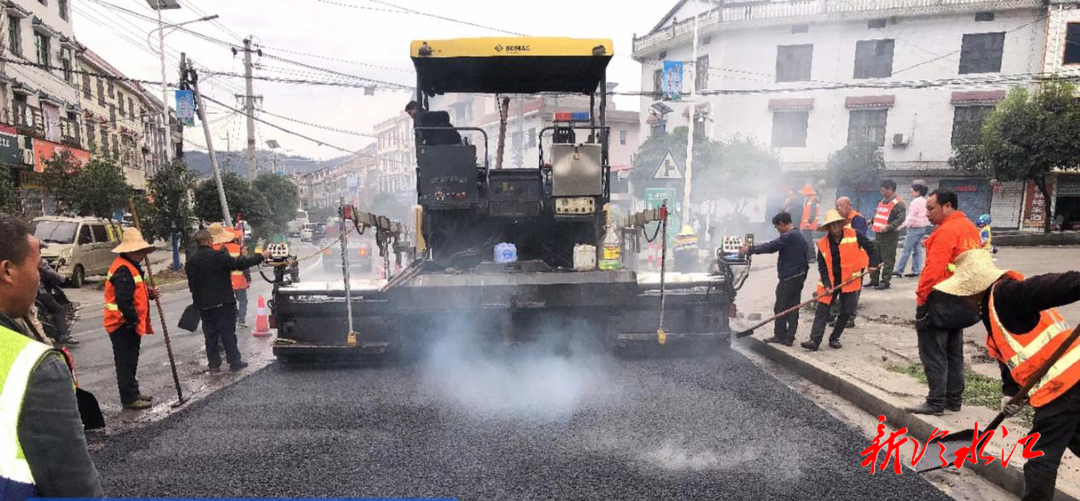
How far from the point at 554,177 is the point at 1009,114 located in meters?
19.9

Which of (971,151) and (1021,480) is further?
(971,151)

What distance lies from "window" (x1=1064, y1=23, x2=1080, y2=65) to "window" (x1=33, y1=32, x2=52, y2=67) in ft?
134

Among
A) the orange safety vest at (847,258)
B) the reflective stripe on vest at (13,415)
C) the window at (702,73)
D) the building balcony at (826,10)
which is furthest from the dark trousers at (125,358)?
Result: the window at (702,73)

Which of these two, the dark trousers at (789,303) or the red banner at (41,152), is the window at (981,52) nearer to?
the dark trousers at (789,303)

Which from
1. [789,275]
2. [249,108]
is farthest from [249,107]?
[789,275]

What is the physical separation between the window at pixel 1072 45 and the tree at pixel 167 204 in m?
33.4

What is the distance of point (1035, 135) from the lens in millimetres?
18047

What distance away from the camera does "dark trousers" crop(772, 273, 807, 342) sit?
630 cm

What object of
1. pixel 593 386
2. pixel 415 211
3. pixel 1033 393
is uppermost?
pixel 415 211

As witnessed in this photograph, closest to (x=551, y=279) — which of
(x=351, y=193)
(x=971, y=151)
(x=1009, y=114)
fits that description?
(x=1009, y=114)

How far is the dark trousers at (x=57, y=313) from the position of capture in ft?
22.9

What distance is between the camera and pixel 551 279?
17.4 feet

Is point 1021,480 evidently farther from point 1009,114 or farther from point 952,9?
point 952,9

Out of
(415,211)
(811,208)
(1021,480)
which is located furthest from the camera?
(811,208)
